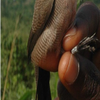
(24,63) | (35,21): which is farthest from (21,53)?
(35,21)

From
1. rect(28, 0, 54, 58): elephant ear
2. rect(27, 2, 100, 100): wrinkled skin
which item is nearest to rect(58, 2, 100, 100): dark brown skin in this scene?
rect(27, 2, 100, 100): wrinkled skin

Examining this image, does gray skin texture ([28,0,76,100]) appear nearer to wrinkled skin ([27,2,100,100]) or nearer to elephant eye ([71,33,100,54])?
wrinkled skin ([27,2,100,100])

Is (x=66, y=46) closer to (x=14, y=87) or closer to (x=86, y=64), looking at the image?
(x=86, y=64)

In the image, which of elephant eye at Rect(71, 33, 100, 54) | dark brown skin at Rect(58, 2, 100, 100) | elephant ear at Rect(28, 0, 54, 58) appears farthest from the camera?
elephant ear at Rect(28, 0, 54, 58)

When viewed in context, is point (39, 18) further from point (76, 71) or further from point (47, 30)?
point (76, 71)

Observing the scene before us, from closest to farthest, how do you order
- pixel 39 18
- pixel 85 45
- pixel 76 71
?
pixel 76 71 < pixel 85 45 < pixel 39 18

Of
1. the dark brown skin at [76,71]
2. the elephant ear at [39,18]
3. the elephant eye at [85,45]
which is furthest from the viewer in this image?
the elephant ear at [39,18]

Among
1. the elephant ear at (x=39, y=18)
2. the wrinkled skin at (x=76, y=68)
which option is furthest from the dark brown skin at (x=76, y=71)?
the elephant ear at (x=39, y=18)

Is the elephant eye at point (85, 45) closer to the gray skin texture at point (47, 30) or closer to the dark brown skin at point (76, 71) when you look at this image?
the dark brown skin at point (76, 71)

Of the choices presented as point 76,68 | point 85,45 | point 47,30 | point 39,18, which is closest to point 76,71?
point 76,68
